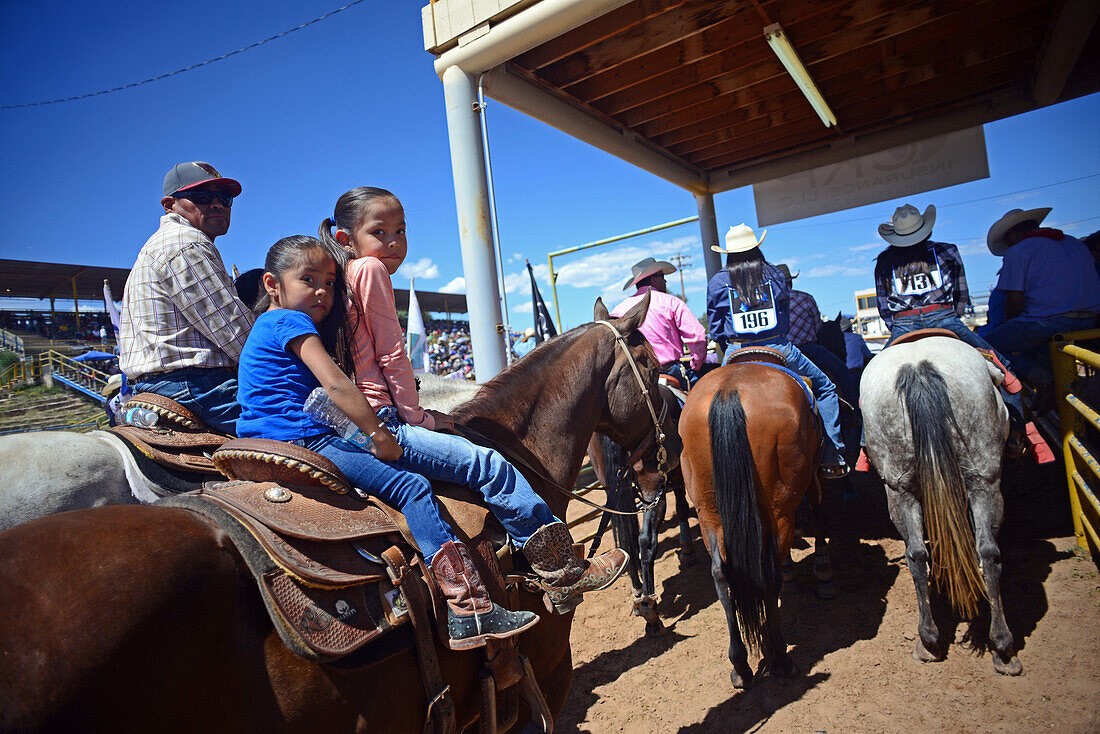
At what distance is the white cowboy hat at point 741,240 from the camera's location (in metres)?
5.11

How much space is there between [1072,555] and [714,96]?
19.2ft

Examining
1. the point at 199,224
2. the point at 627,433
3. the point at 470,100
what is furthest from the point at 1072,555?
the point at 199,224

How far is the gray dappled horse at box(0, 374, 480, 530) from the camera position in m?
2.29

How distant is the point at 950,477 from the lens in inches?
144

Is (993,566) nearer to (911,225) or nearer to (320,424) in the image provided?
(911,225)

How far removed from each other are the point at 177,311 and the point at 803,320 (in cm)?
482

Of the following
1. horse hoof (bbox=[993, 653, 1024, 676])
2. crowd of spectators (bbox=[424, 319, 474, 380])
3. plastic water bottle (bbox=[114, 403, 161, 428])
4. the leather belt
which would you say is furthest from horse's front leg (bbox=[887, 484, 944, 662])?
crowd of spectators (bbox=[424, 319, 474, 380])

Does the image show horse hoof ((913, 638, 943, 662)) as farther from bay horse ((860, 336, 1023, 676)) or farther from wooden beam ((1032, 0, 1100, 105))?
wooden beam ((1032, 0, 1100, 105))

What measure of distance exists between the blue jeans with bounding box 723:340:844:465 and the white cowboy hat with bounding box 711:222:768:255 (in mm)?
999

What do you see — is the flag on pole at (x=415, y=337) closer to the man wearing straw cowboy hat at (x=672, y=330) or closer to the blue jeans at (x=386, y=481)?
the man wearing straw cowboy hat at (x=672, y=330)

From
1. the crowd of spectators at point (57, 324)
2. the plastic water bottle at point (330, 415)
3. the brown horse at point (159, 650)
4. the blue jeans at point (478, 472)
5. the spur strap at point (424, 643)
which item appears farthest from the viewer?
the crowd of spectators at point (57, 324)

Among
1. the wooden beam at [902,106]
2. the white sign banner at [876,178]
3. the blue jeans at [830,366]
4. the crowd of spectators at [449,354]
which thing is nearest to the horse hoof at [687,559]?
the blue jeans at [830,366]

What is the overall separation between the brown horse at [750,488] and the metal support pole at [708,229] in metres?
5.39

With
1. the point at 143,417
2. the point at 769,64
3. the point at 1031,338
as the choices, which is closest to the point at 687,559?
the point at 1031,338
